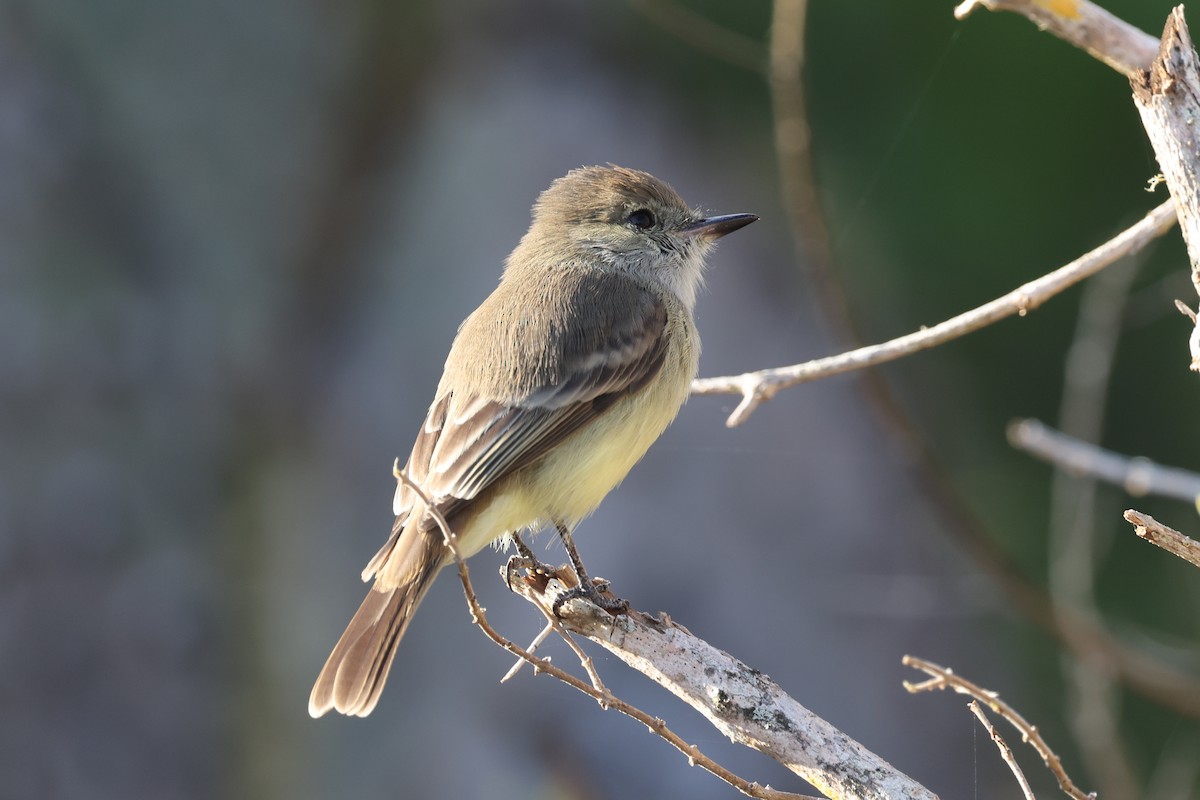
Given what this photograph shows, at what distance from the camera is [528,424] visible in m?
3.52

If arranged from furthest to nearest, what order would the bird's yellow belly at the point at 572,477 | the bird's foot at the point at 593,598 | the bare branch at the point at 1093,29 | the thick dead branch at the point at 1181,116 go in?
1. the bird's yellow belly at the point at 572,477
2. the bird's foot at the point at 593,598
3. the bare branch at the point at 1093,29
4. the thick dead branch at the point at 1181,116

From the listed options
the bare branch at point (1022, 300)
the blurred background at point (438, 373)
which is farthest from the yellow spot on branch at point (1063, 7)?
the blurred background at point (438, 373)

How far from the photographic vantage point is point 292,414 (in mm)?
6727

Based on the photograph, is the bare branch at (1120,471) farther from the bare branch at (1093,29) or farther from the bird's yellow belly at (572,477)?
the bare branch at (1093,29)

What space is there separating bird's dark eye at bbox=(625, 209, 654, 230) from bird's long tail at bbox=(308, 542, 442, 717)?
165 cm

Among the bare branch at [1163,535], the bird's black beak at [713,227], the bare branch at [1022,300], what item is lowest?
the bare branch at [1163,535]

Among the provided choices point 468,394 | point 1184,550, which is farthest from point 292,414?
point 1184,550

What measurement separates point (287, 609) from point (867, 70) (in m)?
3.93

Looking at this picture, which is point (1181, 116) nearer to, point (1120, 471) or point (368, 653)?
point (1120, 471)

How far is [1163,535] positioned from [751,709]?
0.90 m

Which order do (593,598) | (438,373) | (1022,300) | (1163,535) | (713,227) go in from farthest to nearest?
(438,373) < (713,227) < (593,598) < (1022,300) < (1163,535)

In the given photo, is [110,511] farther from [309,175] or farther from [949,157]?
[949,157]

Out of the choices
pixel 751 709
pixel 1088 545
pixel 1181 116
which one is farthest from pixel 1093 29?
pixel 1088 545

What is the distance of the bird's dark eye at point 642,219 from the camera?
4.47 metres
